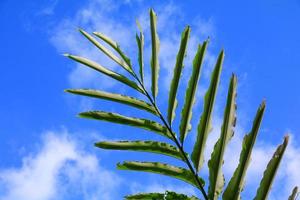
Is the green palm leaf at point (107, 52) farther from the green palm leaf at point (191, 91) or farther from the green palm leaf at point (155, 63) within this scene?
the green palm leaf at point (191, 91)

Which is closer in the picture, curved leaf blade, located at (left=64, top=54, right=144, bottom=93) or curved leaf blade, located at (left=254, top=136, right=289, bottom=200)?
curved leaf blade, located at (left=254, top=136, right=289, bottom=200)

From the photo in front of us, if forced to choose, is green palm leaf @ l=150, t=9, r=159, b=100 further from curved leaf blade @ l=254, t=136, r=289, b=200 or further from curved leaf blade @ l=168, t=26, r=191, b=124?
curved leaf blade @ l=254, t=136, r=289, b=200

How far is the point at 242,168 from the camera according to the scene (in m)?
2.12

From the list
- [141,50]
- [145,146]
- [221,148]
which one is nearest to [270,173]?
[221,148]

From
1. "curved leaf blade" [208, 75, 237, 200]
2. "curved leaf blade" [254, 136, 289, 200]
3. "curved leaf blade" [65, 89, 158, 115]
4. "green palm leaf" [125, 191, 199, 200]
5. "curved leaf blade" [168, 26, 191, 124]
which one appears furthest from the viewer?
"curved leaf blade" [65, 89, 158, 115]

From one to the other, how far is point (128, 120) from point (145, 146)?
0.65 ft

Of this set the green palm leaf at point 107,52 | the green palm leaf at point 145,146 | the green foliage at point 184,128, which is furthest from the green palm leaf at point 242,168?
the green palm leaf at point 107,52

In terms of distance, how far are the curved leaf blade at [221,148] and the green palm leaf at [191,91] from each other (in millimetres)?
278

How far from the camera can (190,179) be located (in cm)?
232

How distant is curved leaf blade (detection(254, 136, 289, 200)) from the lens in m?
2.05

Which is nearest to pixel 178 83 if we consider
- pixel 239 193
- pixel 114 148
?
pixel 114 148

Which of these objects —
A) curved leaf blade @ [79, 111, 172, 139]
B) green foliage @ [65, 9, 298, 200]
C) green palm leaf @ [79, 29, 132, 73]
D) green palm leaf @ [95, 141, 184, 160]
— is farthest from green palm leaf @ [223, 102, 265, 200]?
green palm leaf @ [79, 29, 132, 73]

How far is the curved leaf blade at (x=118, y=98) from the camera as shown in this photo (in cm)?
269

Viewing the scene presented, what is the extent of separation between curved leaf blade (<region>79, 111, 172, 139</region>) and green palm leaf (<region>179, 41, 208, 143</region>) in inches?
4.7
